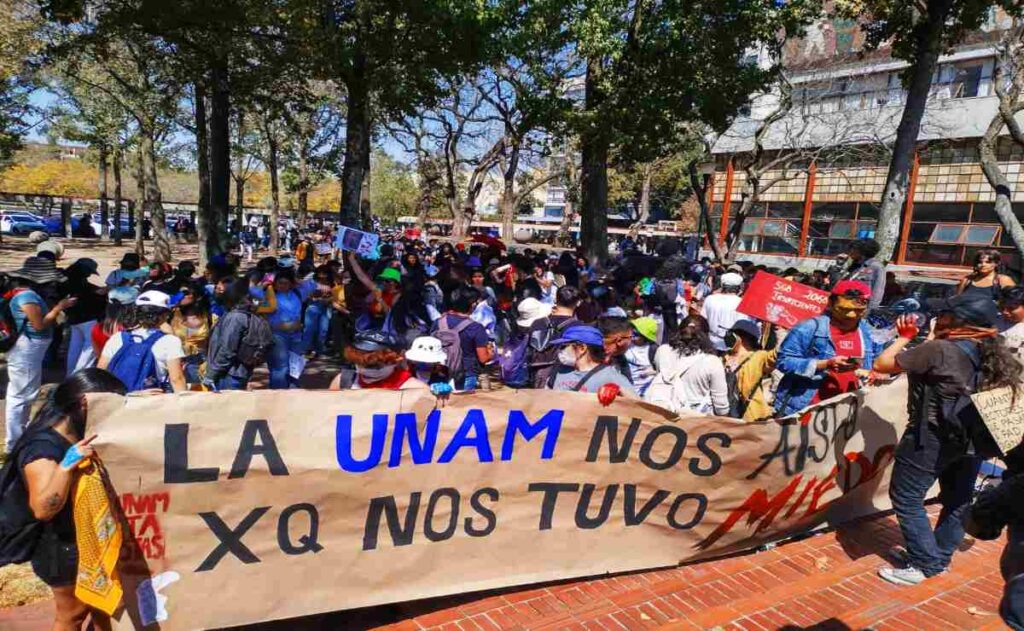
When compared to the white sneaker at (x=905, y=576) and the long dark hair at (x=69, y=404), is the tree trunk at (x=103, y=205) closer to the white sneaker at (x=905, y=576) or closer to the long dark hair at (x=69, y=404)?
the long dark hair at (x=69, y=404)

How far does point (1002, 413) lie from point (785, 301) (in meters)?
2.66

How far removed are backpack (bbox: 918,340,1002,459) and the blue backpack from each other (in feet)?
15.7

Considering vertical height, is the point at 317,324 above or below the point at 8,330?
below

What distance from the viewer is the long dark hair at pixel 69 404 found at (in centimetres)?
271

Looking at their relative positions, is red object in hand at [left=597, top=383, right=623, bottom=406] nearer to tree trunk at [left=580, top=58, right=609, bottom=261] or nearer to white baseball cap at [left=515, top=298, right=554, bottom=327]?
white baseball cap at [left=515, top=298, right=554, bottom=327]

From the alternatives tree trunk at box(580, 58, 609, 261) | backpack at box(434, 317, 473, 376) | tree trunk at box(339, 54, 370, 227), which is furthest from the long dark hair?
tree trunk at box(580, 58, 609, 261)

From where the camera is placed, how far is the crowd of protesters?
3.84 meters

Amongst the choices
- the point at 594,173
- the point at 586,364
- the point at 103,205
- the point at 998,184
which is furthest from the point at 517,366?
the point at 103,205

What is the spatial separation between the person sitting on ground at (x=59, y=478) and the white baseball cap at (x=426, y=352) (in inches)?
68.6

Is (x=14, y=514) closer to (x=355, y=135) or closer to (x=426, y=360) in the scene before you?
(x=426, y=360)

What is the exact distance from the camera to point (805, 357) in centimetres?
→ 469

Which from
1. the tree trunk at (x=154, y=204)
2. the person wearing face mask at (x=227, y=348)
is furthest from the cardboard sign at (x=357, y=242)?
the tree trunk at (x=154, y=204)

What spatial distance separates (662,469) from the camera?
3.95 meters

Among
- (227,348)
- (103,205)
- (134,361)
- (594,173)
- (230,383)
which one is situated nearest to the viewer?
(134,361)
